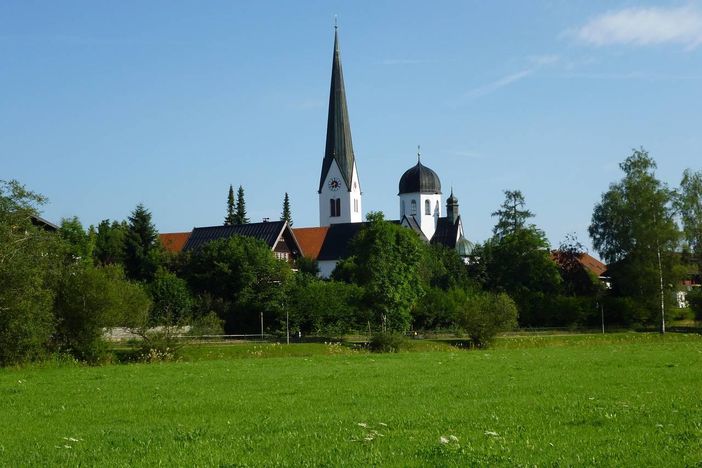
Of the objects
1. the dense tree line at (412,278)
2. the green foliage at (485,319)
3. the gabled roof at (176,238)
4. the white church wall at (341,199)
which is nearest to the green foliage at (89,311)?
the dense tree line at (412,278)

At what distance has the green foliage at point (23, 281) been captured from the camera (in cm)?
3581

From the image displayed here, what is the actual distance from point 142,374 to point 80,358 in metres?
12.4

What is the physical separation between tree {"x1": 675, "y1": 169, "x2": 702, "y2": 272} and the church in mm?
46536

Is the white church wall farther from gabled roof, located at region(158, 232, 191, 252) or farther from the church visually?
gabled roof, located at region(158, 232, 191, 252)

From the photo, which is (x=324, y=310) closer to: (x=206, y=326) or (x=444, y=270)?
(x=206, y=326)

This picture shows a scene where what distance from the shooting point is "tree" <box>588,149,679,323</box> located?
66.1 meters

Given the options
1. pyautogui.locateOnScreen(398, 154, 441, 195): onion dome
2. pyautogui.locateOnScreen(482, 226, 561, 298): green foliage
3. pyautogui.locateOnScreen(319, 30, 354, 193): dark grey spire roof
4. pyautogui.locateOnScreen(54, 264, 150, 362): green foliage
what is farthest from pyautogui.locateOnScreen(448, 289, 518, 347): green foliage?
pyautogui.locateOnScreen(398, 154, 441, 195): onion dome

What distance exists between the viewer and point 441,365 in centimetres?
3055

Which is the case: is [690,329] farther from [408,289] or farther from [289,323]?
[289,323]

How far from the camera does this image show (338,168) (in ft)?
429

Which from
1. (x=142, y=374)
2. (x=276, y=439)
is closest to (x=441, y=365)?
(x=142, y=374)

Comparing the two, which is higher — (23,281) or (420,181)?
(420,181)

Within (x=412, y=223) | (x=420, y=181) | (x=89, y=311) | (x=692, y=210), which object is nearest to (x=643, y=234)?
(x=692, y=210)

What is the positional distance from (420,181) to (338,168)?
17.9m
